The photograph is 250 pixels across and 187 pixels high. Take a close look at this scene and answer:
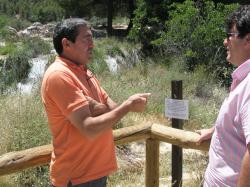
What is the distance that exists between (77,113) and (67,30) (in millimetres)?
442

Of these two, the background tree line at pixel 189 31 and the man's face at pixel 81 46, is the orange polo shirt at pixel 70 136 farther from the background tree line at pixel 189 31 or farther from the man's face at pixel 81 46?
the background tree line at pixel 189 31

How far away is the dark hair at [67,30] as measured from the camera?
2480 mm

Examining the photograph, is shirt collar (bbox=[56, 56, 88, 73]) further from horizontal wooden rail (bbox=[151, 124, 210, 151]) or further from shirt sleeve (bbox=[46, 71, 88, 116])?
horizontal wooden rail (bbox=[151, 124, 210, 151])

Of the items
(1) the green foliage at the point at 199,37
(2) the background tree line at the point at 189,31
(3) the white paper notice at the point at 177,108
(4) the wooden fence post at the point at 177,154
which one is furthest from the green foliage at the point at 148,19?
(3) the white paper notice at the point at 177,108

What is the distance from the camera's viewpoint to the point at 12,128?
18.8ft

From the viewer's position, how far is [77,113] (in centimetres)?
232

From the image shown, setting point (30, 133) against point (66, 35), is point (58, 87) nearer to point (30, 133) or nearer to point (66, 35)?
point (66, 35)

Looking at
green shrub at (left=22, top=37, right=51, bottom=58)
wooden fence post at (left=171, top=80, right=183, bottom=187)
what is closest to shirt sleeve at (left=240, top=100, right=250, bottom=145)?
wooden fence post at (left=171, top=80, right=183, bottom=187)

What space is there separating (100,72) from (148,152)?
798cm

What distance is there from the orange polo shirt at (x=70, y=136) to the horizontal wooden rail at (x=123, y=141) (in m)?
0.46

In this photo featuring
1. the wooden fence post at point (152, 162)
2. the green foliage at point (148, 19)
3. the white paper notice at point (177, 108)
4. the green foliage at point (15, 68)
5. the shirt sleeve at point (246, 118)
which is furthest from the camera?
the green foliage at point (148, 19)

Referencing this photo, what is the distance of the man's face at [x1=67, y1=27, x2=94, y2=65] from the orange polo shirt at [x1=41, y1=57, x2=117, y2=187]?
0.05 metres

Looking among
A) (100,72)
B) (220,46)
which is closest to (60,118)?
(100,72)

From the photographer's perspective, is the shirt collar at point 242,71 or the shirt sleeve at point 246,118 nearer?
the shirt sleeve at point 246,118
